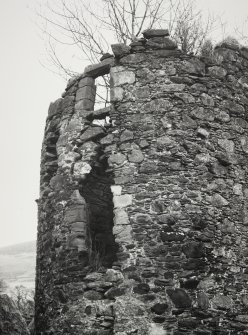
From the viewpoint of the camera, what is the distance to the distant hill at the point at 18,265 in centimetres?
2316

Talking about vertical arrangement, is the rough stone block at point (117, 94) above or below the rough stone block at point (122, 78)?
below

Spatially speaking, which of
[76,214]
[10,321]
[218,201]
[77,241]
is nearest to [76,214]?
[76,214]

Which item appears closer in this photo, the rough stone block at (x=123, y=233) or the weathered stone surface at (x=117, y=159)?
the rough stone block at (x=123, y=233)

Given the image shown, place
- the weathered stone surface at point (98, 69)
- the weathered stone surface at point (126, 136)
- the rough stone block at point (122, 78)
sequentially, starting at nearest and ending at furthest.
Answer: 1. the weathered stone surface at point (126, 136)
2. the rough stone block at point (122, 78)
3. the weathered stone surface at point (98, 69)

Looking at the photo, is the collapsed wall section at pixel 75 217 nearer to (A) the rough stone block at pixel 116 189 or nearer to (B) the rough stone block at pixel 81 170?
(B) the rough stone block at pixel 81 170

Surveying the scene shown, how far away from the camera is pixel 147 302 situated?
4.77m

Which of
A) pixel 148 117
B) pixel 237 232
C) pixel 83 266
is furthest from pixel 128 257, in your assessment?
pixel 148 117

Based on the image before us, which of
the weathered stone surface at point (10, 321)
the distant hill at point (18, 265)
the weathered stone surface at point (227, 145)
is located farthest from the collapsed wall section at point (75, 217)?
the distant hill at point (18, 265)

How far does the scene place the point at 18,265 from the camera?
28.5 metres

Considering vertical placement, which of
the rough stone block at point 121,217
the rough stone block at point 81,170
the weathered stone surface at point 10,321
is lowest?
the weathered stone surface at point 10,321

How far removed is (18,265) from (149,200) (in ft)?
83.1

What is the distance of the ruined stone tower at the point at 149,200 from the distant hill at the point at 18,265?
15.2 m

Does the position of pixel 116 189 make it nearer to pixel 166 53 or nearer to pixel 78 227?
pixel 78 227

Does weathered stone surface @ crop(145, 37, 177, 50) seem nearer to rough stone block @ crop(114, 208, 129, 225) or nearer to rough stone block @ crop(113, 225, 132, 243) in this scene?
rough stone block @ crop(114, 208, 129, 225)
